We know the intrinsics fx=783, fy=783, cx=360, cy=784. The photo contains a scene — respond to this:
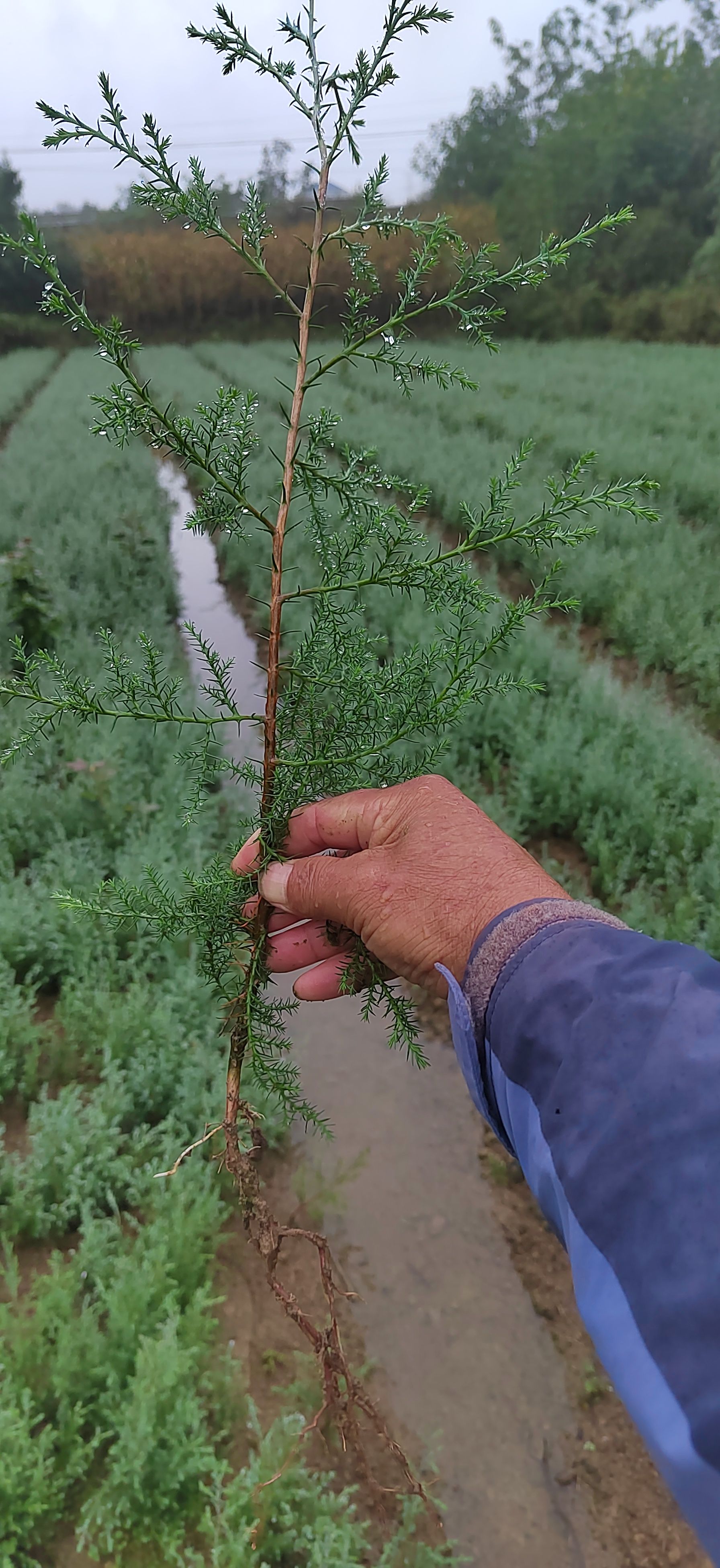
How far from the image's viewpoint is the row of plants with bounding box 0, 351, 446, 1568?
186 cm

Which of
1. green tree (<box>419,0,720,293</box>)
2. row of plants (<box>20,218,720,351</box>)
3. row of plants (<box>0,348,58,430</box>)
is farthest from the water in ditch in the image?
green tree (<box>419,0,720,293</box>)

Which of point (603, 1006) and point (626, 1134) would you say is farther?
point (603, 1006)

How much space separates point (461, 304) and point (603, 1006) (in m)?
1.03

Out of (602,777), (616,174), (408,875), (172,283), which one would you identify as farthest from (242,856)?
(616,174)

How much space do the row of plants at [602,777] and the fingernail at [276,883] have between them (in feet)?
5.82

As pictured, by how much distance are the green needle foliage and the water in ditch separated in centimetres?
135

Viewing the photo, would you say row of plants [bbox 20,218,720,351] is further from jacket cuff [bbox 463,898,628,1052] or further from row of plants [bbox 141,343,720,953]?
jacket cuff [bbox 463,898,628,1052]

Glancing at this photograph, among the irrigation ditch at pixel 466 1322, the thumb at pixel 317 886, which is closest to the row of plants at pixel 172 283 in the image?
the irrigation ditch at pixel 466 1322

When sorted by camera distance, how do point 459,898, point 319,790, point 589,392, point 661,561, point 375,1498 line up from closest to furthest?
1. point 459,898
2. point 319,790
3. point 375,1498
4. point 661,561
5. point 589,392

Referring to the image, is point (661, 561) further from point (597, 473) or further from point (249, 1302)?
point (249, 1302)

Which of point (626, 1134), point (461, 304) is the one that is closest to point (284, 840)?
point (626, 1134)

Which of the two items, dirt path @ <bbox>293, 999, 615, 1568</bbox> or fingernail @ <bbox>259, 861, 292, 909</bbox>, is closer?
fingernail @ <bbox>259, 861, 292, 909</bbox>

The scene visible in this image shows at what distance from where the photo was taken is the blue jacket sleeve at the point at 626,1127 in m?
0.78

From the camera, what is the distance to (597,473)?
9.56 m
